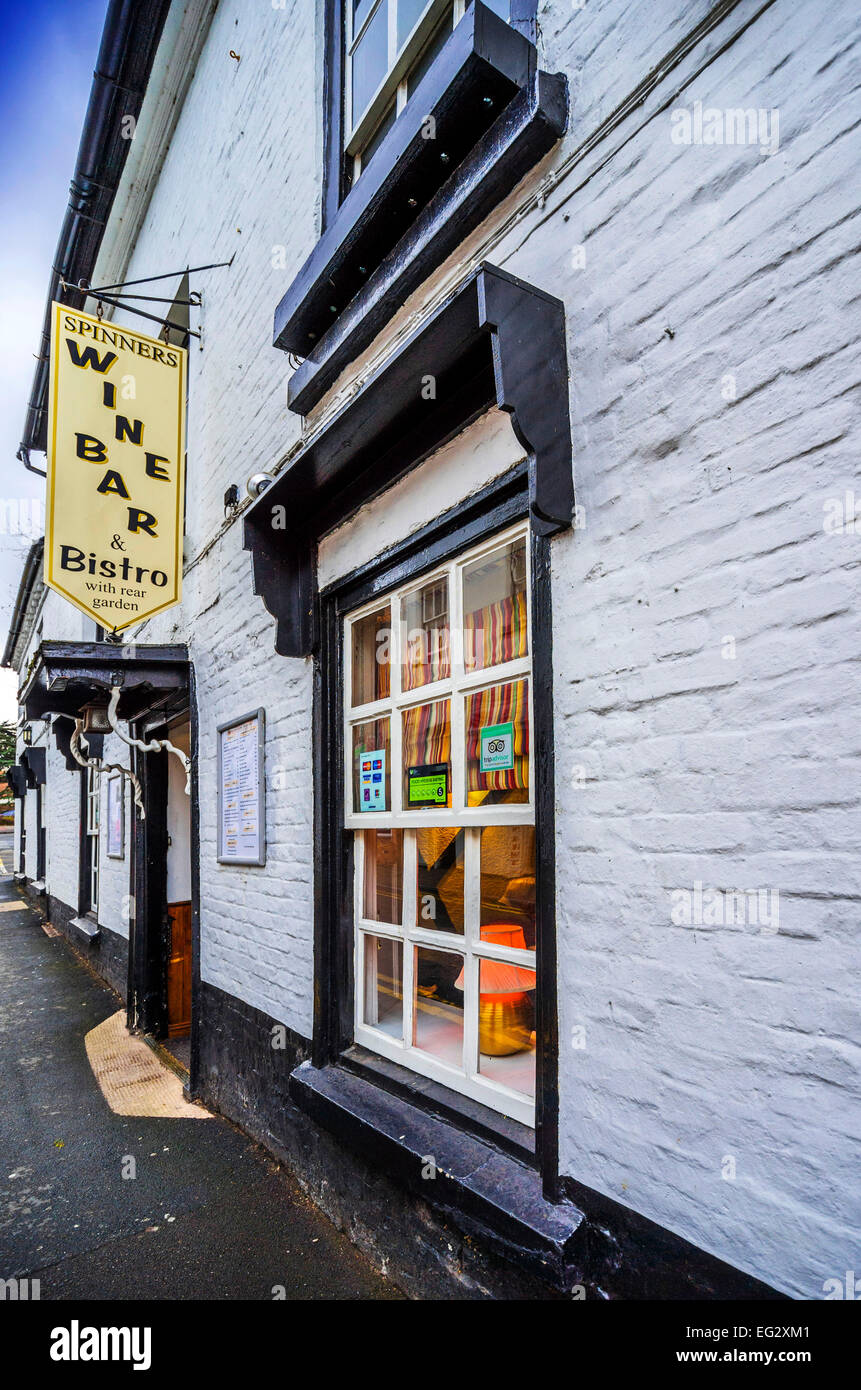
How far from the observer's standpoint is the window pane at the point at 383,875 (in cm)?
309

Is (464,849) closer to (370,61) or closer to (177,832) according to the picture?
(370,61)

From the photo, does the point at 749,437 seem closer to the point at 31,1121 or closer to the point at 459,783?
the point at 459,783

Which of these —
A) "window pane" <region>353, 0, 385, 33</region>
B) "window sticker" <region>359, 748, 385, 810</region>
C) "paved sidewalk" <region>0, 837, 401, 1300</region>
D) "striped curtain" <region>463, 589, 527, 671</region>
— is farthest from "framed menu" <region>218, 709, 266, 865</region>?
"window pane" <region>353, 0, 385, 33</region>

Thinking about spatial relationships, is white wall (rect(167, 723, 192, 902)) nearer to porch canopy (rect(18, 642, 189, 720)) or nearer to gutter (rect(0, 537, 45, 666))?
porch canopy (rect(18, 642, 189, 720))

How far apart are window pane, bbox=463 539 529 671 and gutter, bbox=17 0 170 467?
371cm

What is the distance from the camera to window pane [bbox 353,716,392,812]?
3139mm

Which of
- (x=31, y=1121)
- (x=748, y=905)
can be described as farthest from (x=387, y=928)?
(x=31, y=1121)

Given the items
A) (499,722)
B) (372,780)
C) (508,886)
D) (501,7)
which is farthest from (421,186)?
(508,886)

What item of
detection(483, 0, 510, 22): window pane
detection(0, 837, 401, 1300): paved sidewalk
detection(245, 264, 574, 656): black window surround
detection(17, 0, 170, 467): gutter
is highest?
detection(17, 0, 170, 467): gutter

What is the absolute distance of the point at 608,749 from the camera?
1909 mm

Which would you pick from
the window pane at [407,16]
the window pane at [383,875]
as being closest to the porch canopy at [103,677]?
the window pane at [383,875]

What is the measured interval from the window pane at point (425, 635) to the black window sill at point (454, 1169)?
159cm

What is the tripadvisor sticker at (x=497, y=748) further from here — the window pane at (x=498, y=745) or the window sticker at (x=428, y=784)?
the window sticker at (x=428, y=784)

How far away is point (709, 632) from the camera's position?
1676 millimetres
